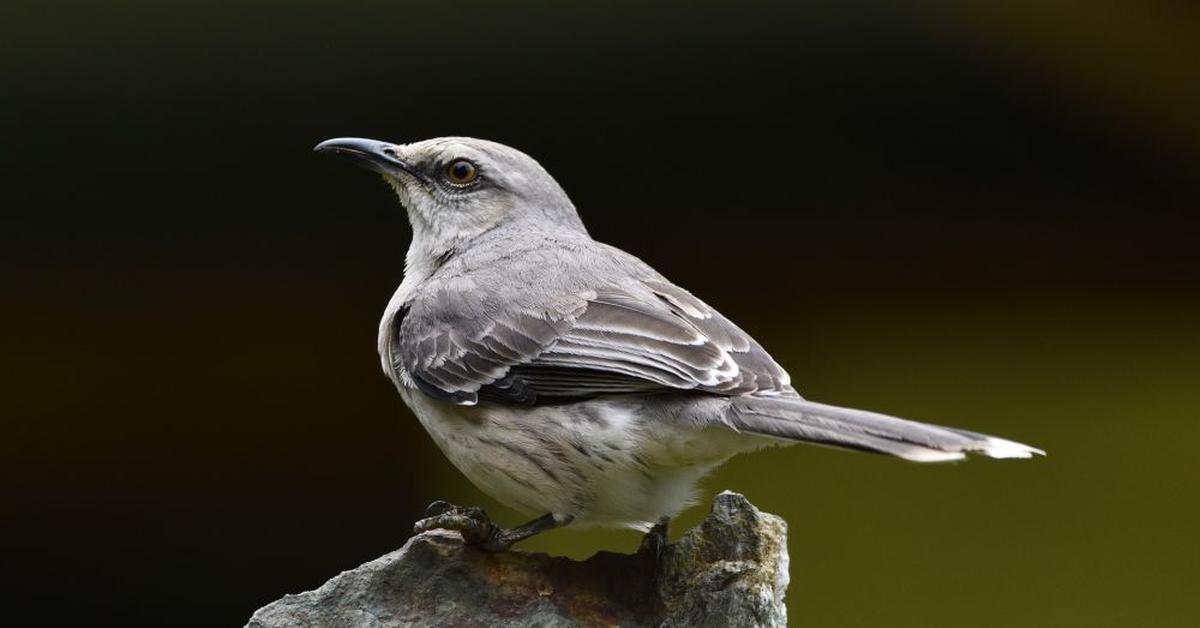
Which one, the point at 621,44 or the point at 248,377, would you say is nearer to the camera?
the point at 621,44

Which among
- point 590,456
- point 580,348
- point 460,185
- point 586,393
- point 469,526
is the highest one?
point 460,185

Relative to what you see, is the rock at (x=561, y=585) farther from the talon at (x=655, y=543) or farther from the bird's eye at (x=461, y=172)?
the bird's eye at (x=461, y=172)

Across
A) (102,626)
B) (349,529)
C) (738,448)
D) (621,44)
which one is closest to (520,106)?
(621,44)

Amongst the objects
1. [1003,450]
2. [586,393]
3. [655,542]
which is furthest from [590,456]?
[1003,450]

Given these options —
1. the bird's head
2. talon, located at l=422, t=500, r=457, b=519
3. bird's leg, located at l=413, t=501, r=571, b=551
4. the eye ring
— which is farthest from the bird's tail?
the eye ring

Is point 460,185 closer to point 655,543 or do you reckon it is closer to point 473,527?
point 473,527

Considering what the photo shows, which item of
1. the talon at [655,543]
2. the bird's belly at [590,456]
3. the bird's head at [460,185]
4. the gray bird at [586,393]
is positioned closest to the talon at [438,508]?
the gray bird at [586,393]

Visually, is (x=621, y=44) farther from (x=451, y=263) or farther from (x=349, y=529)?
(x=349, y=529)

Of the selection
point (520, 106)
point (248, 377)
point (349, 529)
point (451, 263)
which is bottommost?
point (349, 529)
